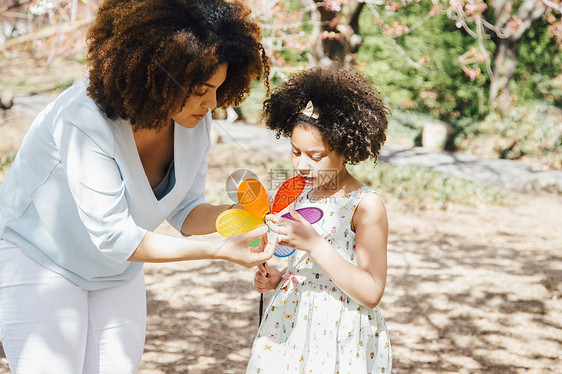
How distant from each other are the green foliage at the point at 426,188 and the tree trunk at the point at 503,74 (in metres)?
4.13

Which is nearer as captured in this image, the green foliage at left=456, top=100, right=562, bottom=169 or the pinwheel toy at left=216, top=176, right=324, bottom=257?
the pinwheel toy at left=216, top=176, right=324, bottom=257

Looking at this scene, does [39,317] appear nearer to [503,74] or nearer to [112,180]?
[112,180]

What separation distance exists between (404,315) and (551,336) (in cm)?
102

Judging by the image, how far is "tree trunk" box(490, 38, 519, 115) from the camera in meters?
11.8

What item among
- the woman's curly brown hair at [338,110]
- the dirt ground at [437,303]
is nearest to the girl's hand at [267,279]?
the woman's curly brown hair at [338,110]

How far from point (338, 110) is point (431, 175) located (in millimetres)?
6780

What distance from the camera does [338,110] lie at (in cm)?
195

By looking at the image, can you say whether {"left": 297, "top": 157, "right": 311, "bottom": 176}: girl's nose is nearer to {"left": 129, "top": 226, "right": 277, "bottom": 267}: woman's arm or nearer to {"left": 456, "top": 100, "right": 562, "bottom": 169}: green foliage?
{"left": 129, "top": 226, "right": 277, "bottom": 267}: woman's arm

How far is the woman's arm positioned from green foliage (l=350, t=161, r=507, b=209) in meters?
5.99

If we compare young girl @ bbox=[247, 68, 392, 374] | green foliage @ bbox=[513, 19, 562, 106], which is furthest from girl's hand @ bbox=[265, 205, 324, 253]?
green foliage @ bbox=[513, 19, 562, 106]

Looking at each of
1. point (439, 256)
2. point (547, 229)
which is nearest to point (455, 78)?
point (547, 229)

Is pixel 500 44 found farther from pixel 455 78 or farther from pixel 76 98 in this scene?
pixel 76 98

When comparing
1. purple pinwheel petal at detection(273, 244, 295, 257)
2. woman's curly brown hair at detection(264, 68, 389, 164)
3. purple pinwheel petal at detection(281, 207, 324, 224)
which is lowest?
purple pinwheel petal at detection(273, 244, 295, 257)

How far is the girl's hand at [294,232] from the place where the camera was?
1700mm
